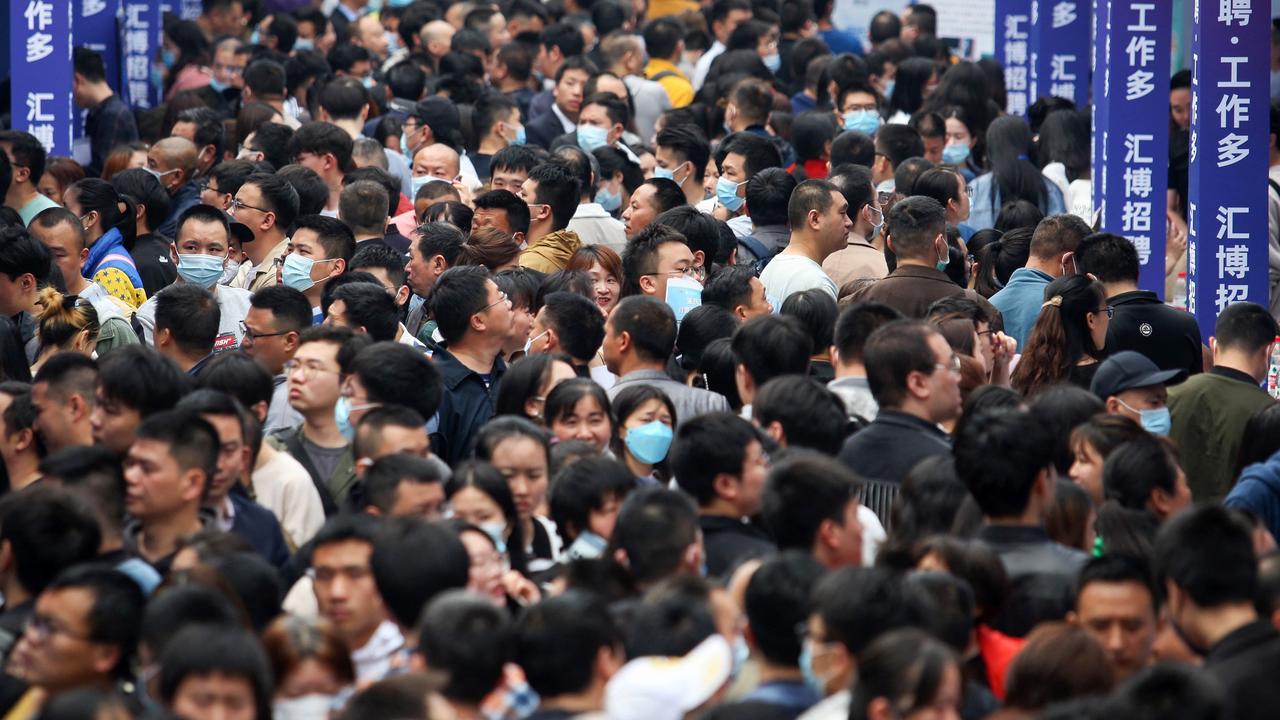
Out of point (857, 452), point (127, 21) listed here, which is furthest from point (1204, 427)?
point (127, 21)

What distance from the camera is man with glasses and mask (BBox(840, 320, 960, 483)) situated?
6.46 m

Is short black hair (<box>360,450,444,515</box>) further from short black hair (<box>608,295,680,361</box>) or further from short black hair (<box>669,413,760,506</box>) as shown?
short black hair (<box>608,295,680,361</box>)

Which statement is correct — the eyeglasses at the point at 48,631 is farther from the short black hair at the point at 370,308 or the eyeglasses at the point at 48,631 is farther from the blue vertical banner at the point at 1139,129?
the blue vertical banner at the point at 1139,129

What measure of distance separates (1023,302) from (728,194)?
2.60m

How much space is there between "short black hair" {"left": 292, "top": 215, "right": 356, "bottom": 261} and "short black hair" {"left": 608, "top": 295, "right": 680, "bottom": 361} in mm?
2083

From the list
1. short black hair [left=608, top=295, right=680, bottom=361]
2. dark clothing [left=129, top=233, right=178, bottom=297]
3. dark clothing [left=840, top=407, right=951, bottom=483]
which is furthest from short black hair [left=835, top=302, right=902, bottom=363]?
dark clothing [left=129, top=233, right=178, bottom=297]

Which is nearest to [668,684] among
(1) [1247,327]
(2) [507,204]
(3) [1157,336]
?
(1) [1247,327]

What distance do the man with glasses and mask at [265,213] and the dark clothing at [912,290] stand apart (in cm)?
304

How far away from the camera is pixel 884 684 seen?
4.26 meters

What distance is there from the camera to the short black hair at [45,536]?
5.51 metres

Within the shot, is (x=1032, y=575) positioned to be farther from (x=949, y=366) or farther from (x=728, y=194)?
(x=728, y=194)

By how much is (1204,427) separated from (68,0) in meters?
8.00

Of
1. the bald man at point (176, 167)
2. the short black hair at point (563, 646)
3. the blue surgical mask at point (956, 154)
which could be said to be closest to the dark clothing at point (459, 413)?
the short black hair at point (563, 646)

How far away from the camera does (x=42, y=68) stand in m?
12.4
